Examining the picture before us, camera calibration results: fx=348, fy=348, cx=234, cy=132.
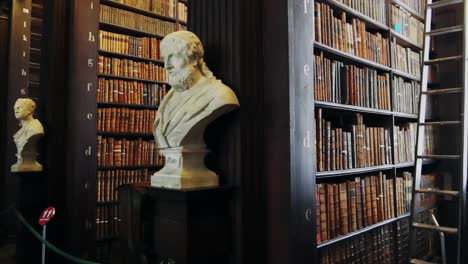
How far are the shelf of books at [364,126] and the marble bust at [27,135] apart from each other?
198 centimetres

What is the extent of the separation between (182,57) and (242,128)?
34cm

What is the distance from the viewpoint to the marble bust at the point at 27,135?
2.45 metres

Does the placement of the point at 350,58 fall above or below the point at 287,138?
above

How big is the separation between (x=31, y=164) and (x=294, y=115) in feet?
6.86

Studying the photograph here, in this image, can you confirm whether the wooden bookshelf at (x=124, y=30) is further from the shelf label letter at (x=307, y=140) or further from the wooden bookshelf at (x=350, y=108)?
the shelf label letter at (x=307, y=140)

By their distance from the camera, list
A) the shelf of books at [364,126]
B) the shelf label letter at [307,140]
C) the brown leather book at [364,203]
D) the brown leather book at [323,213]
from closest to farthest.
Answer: the shelf label letter at [307,140] → the brown leather book at [323,213] → the shelf of books at [364,126] → the brown leather book at [364,203]

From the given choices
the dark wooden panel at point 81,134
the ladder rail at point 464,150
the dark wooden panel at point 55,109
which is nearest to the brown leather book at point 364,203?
the ladder rail at point 464,150

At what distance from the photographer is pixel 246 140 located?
1.33 metres

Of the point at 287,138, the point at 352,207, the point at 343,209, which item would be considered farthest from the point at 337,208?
the point at 287,138

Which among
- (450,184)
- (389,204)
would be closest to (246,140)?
(389,204)

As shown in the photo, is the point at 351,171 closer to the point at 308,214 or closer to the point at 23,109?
the point at 308,214

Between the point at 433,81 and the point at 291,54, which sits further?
the point at 433,81

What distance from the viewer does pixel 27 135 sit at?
246 cm

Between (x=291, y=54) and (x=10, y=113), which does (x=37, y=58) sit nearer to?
(x=10, y=113)
